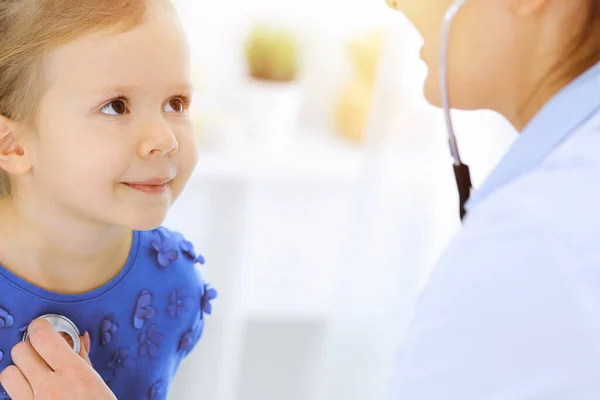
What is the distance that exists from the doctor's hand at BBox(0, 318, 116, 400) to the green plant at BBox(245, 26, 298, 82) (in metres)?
1.46

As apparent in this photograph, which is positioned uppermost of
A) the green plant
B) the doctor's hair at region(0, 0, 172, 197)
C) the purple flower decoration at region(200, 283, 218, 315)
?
the doctor's hair at region(0, 0, 172, 197)

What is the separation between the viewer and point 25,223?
96 cm

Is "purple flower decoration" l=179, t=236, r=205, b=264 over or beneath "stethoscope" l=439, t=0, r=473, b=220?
beneath

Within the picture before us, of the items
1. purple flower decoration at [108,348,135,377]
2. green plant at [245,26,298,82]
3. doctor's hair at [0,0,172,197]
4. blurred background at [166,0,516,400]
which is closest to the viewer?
doctor's hair at [0,0,172,197]

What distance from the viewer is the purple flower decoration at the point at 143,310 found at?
992 millimetres

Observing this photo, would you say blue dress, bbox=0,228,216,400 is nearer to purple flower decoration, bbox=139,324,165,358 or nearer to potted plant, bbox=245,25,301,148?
purple flower decoration, bbox=139,324,165,358

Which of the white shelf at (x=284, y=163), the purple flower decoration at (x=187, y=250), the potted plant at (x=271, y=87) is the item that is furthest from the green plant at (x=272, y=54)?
the purple flower decoration at (x=187, y=250)

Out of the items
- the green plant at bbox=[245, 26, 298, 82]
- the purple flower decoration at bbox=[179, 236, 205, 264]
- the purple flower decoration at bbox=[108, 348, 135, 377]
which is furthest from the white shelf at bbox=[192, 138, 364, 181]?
the purple flower decoration at bbox=[108, 348, 135, 377]

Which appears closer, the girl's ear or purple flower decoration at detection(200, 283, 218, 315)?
the girl's ear

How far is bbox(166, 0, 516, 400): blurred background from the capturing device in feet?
6.84

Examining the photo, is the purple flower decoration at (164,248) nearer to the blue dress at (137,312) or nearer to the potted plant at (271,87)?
the blue dress at (137,312)

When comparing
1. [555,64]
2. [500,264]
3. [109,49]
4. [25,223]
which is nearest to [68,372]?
[25,223]

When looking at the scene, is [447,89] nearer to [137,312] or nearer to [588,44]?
[588,44]

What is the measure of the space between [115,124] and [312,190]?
4.70 feet
